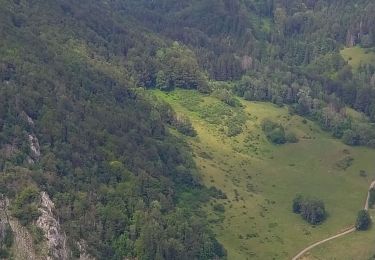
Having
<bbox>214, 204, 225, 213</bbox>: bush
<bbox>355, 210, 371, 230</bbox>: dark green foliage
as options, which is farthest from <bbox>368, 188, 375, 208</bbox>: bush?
<bbox>214, 204, 225, 213</bbox>: bush

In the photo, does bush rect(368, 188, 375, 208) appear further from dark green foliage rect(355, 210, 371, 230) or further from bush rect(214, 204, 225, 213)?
bush rect(214, 204, 225, 213)

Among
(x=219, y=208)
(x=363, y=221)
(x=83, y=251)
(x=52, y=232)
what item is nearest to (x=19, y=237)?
(x=52, y=232)

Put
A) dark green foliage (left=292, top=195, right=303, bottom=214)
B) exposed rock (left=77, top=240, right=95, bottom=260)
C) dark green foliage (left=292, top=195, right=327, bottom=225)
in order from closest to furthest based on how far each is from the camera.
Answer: exposed rock (left=77, top=240, right=95, bottom=260), dark green foliage (left=292, top=195, right=327, bottom=225), dark green foliage (left=292, top=195, right=303, bottom=214)

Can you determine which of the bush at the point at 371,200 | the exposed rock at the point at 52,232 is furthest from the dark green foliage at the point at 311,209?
the exposed rock at the point at 52,232

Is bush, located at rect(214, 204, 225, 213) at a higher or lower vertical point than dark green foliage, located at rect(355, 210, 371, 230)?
lower

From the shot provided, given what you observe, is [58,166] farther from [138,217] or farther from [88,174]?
[138,217]

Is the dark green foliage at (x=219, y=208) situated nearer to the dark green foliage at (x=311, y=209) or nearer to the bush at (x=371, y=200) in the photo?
the dark green foliage at (x=311, y=209)

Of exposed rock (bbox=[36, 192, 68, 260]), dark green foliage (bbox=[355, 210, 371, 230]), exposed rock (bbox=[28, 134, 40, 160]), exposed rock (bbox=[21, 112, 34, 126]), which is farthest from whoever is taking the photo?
dark green foliage (bbox=[355, 210, 371, 230])

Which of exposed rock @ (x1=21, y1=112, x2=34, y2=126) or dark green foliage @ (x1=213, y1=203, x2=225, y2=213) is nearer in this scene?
exposed rock @ (x1=21, y1=112, x2=34, y2=126)
